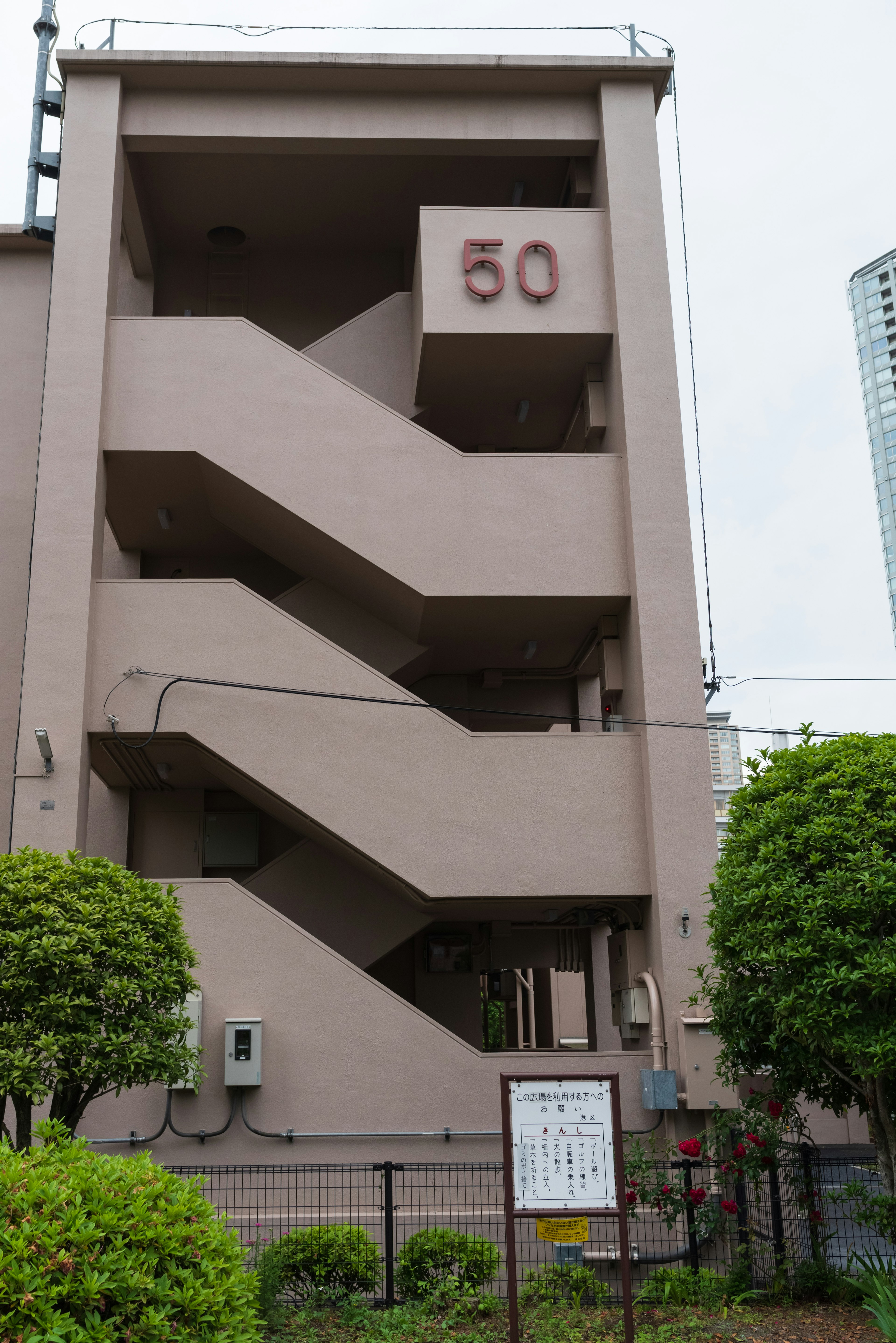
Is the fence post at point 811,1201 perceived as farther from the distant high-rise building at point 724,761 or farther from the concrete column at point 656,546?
the distant high-rise building at point 724,761

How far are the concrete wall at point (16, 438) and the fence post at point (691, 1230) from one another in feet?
32.5

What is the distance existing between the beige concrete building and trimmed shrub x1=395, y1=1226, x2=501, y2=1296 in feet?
9.46

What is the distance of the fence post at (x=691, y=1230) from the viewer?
888 centimetres

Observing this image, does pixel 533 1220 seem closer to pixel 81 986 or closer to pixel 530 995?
pixel 81 986

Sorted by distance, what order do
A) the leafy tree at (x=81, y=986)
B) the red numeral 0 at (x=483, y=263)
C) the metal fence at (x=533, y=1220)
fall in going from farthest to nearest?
the red numeral 0 at (x=483, y=263), the metal fence at (x=533, y=1220), the leafy tree at (x=81, y=986)

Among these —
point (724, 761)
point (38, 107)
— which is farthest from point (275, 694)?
point (724, 761)

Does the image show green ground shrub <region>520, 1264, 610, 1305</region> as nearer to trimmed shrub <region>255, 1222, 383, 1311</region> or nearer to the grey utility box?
trimmed shrub <region>255, 1222, 383, 1311</region>

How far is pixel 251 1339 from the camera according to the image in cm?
475

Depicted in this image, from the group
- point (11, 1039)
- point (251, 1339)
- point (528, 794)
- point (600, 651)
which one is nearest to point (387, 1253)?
point (11, 1039)

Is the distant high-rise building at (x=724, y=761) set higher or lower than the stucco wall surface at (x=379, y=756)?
higher

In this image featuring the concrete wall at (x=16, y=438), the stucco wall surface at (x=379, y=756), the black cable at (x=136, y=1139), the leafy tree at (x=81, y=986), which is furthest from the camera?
the concrete wall at (x=16, y=438)

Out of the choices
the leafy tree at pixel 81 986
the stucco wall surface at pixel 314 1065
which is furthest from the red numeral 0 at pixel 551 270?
the leafy tree at pixel 81 986

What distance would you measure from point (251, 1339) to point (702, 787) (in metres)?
9.02

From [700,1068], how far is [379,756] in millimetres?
4839
